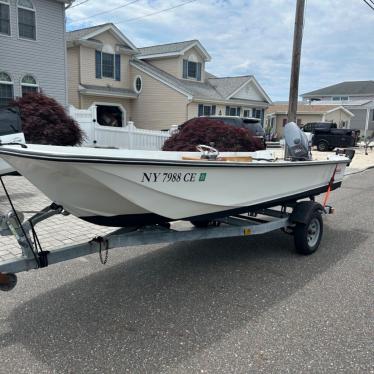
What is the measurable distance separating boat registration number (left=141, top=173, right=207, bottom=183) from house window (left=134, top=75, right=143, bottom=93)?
2236 cm

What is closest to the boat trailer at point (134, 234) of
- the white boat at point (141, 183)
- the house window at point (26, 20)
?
the white boat at point (141, 183)

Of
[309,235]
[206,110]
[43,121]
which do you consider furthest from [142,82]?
[309,235]

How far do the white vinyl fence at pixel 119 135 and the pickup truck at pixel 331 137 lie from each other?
45.2 ft

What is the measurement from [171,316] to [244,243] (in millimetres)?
2406

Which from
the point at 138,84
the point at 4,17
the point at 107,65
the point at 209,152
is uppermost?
the point at 4,17

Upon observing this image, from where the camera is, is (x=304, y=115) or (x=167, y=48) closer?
(x=167, y=48)

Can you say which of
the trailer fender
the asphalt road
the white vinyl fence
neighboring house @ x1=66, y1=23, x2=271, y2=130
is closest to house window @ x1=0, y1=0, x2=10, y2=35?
the white vinyl fence

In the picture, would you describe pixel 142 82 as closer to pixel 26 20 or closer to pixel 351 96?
pixel 26 20

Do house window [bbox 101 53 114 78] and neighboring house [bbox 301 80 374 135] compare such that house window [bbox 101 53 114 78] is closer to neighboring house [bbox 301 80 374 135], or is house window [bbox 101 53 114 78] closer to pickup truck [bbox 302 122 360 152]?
pickup truck [bbox 302 122 360 152]

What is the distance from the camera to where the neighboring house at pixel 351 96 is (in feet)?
166

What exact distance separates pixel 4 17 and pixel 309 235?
14896 millimetres

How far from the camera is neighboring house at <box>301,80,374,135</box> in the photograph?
5072 centimetres

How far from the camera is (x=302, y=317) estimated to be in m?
3.53

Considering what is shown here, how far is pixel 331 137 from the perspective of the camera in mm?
25281
